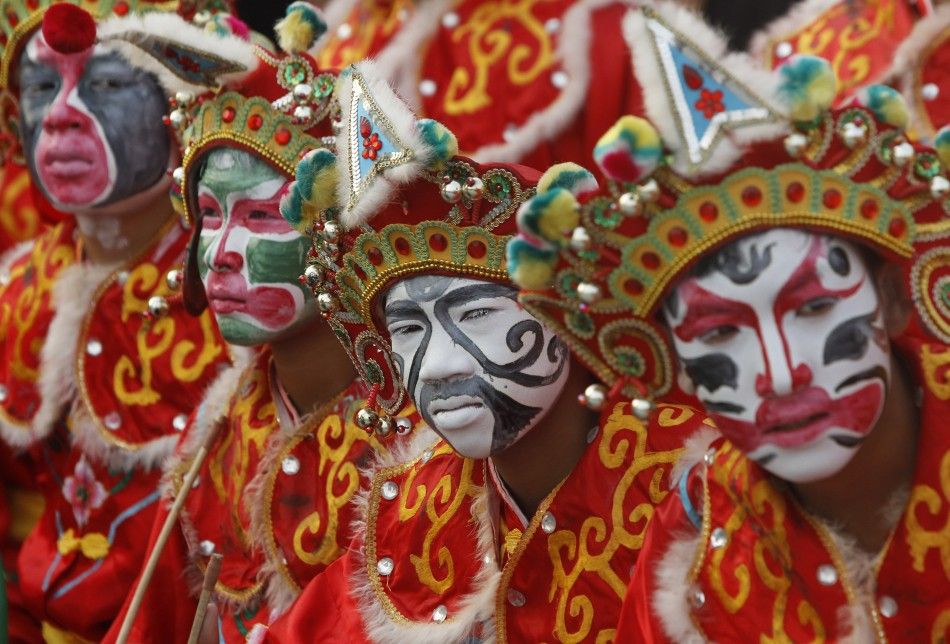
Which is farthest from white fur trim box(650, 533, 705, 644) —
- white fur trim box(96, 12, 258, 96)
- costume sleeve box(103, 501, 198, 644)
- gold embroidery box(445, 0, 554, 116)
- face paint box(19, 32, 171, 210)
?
gold embroidery box(445, 0, 554, 116)

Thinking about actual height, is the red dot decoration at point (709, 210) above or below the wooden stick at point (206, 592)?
above

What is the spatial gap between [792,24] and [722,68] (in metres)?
1.91

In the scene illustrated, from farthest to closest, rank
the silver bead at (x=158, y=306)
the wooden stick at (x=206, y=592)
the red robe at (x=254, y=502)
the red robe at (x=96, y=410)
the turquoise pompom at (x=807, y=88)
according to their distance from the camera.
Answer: the red robe at (x=96, y=410) → the silver bead at (x=158, y=306) → the red robe at (x=254, y=502) → the wooden stick at (x=206, y=592) → the turquoise pompom at (x=807, y=88)

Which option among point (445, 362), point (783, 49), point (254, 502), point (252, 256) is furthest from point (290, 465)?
point (783, 49)

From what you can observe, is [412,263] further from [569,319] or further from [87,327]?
[87,327]

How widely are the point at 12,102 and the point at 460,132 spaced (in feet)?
3.52

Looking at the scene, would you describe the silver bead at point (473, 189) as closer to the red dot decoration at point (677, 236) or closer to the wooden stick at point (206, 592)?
the red dot decoration at point (677, 236)

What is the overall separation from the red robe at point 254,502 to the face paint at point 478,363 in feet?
1.85

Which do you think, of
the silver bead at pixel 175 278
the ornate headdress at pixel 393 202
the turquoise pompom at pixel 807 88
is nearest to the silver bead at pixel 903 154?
the turquoise pompom at pixel 807 88

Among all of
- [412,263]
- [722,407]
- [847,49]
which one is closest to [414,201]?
[412,263]

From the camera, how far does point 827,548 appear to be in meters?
2.28

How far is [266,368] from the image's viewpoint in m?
3.53

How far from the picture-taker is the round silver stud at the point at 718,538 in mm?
2338

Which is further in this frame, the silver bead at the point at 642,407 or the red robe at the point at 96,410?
the red robe at the point at 96,410
